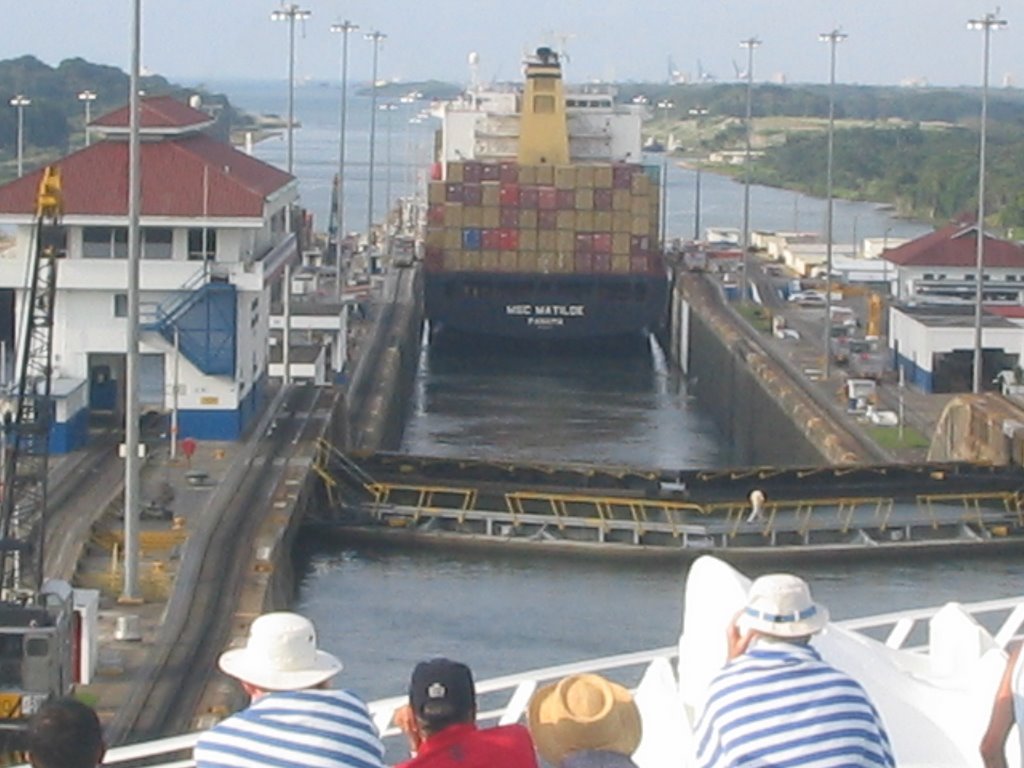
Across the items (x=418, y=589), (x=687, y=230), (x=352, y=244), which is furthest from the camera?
(x=687, y=230)

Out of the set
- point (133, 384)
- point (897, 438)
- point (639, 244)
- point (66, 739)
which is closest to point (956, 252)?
point (639, 244)

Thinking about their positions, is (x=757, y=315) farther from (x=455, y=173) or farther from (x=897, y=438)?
(x=897, y=438)

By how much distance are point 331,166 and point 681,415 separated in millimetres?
99805

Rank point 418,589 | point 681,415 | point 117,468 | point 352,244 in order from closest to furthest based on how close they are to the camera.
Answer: point 418,589 → point 117,468 → point 681,415 → point 352,244

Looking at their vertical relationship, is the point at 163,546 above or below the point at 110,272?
below

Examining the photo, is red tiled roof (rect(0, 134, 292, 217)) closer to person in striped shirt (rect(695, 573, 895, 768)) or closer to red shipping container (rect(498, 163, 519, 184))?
person in striped shirt (rect(695, 573, 895, 768))

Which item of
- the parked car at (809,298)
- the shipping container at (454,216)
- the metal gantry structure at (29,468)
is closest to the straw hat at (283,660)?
the metal gantry structure at (29,468)

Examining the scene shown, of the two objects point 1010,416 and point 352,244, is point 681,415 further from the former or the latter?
point 352,244

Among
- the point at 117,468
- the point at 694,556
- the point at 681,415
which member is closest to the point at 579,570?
the point at 694,556

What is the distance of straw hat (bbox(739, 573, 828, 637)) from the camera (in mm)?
5246

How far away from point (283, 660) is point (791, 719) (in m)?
1.08

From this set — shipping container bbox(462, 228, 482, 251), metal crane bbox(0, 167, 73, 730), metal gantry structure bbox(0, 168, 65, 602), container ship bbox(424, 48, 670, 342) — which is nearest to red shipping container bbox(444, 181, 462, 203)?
container ship bbox(424, 48, 670, 342)

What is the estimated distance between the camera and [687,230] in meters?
93.2

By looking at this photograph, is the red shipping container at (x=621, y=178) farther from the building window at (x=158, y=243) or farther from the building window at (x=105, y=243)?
the building window at (x=105, y=243)
